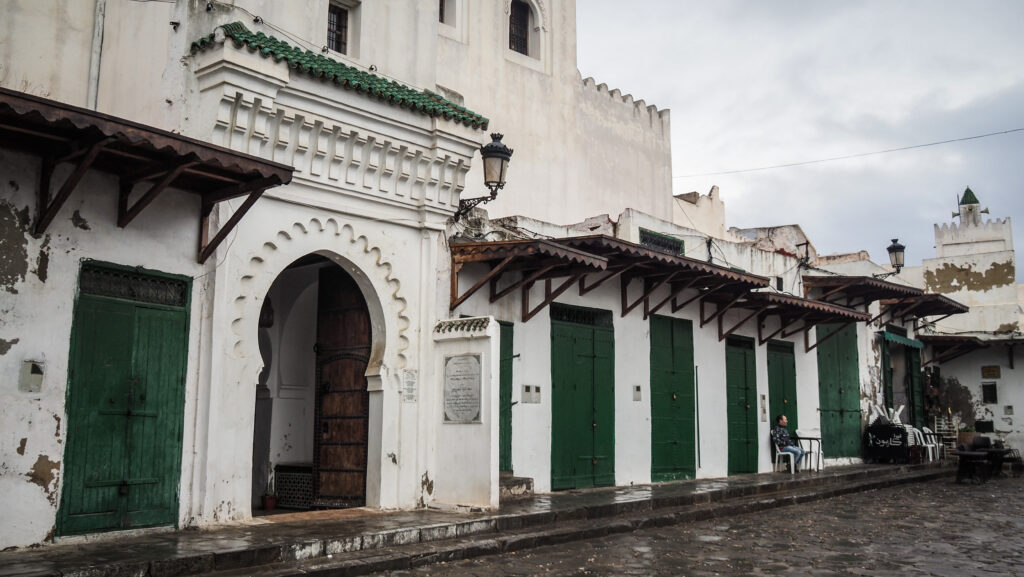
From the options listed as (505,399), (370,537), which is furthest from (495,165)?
(370,537)

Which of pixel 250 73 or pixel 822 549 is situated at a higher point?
pixel 250 73

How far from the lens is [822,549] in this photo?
923 centimetres

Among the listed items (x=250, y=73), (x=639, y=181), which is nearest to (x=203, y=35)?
(x=250, y=73)

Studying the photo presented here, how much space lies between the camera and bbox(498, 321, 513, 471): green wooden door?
12.5 metres

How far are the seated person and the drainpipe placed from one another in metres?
13.8

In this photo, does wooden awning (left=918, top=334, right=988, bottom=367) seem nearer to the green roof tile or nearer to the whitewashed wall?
the whitewashed wall

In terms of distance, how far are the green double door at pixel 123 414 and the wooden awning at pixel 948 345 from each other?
22228 mm

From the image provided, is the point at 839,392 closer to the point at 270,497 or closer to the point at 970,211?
the point at 270,497

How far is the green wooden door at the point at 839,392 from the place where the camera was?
797 inches

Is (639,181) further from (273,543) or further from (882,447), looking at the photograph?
(273,543)

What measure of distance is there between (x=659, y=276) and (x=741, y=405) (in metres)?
4.08

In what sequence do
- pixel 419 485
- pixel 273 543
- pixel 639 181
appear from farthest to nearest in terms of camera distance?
pixel 639 181, pixel 419 485, pixel 273 543

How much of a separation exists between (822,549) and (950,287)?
974 inches

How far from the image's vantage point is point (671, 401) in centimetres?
1580
